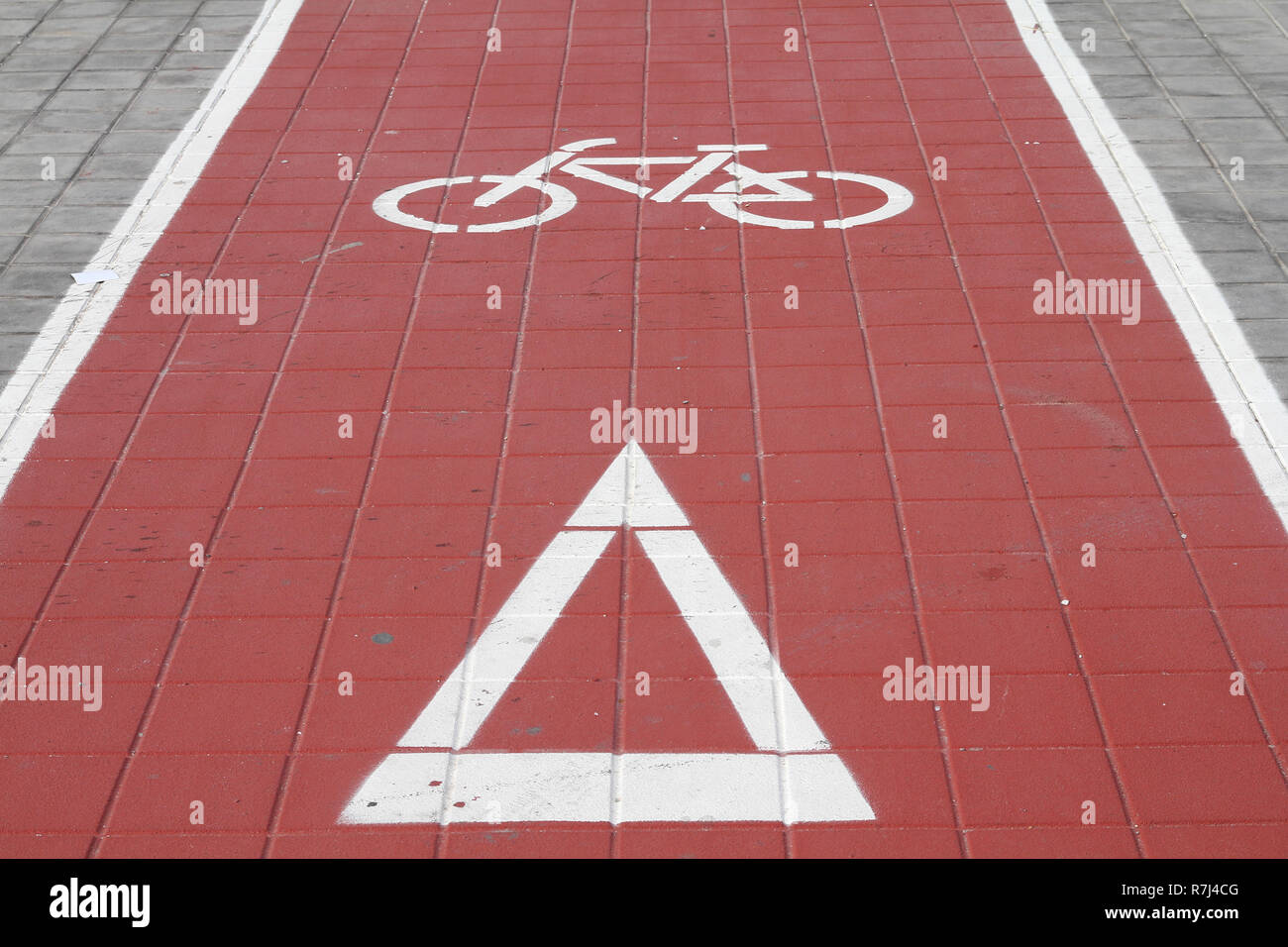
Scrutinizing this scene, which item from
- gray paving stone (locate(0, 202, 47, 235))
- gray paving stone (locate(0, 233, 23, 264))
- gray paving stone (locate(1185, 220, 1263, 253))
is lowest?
gray paving stone (locate(0, 233, 23, 264))

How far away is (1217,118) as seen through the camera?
905 cm

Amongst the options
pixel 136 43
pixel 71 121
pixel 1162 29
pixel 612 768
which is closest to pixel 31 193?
pixel 71 121

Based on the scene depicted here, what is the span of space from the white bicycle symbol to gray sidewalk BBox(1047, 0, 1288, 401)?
6.08ft

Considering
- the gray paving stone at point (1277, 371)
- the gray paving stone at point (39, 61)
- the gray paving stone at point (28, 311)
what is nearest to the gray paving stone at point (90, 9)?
the gray paving stone at point (39, 61)

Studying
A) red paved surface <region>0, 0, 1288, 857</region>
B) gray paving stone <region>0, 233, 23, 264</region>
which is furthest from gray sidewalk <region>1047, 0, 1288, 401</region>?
gray paving stone <region>0, 233, 23, 264</region>

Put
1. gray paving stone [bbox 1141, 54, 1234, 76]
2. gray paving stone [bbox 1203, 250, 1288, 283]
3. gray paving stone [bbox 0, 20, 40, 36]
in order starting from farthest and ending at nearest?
gray paving stone [bbox 0, 20, 40, 36], gray paving stone [bbox 1141, 54, 1234, 76], gray paving stone [bbox 1203, 250, 1288, 283]

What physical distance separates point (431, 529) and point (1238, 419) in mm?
3791

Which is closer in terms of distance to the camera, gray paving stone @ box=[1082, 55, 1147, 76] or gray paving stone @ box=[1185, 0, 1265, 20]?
gray paving stone @ box=[1082, 55, 1147, 76]

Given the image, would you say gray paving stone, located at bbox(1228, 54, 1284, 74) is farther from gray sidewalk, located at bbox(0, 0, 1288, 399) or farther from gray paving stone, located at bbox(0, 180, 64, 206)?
gray paving stone, located at bbox(0, 180, 64, 206)

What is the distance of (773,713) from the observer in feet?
15.5

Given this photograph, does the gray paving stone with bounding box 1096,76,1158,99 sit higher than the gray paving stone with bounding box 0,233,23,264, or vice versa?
the gray paving stone with bounding box 1096,76,1158,99

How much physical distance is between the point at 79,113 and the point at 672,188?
448 centimetres

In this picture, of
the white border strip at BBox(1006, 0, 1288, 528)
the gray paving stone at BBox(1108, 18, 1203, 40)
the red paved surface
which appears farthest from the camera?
the gray paving stone at BBox(1108, 18, 1203, 40)

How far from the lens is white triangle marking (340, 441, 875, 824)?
171 inches
